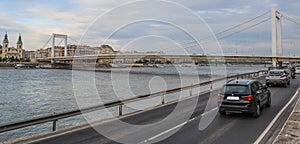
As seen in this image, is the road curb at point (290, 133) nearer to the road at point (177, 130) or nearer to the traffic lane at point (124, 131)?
the road at point (177, 130)

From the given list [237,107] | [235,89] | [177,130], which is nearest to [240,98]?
[237,107]

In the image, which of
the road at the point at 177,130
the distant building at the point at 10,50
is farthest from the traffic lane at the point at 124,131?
the distant building at the point at 10,50

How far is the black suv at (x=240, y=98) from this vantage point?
11297mm

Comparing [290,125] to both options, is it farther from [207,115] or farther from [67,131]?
[67,131]

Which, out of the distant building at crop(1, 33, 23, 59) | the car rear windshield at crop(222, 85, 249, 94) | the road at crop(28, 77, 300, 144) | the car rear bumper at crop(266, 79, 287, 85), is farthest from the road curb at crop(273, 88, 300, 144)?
the distant building at crop(1, 33, 23, 59)

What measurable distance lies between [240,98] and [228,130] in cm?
245

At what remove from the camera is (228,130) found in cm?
934

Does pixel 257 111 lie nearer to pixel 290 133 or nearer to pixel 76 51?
pixel 290 133

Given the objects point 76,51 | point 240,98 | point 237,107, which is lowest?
point 237,107

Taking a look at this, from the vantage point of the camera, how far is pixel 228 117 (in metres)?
11.7

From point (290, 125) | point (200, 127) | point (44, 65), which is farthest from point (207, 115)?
point (44, 65)

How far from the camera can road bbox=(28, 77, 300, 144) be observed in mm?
8109

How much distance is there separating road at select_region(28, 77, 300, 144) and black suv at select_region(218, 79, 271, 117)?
0.37 meters

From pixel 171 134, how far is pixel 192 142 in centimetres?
109
